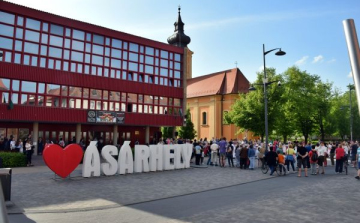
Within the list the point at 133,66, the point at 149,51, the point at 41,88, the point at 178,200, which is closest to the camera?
the point at 178,200

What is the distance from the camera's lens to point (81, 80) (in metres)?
32.9

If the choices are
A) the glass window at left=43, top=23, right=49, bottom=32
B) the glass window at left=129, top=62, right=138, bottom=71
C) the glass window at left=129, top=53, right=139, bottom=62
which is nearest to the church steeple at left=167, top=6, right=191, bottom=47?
the glass window at left=129, top=53, right=139, bottom=62

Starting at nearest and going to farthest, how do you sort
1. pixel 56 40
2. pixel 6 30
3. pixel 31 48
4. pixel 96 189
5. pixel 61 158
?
pixel 96 189, pixel 61 158, pixel 6 30, pixel 31 48, pixel 56 40

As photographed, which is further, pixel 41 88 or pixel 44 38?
pixel 44 38

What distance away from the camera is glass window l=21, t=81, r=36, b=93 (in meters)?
29.3

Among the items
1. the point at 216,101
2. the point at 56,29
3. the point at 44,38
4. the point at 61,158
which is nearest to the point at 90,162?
the point at 61,158

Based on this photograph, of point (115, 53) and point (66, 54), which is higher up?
point (115, 53)

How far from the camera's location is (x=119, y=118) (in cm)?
3566

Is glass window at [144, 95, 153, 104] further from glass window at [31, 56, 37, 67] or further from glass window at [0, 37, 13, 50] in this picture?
glass window at [0, 37, 13, 50]

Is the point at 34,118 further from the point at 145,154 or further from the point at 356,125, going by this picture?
the point at 356,125

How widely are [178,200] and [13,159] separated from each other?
13.9 m

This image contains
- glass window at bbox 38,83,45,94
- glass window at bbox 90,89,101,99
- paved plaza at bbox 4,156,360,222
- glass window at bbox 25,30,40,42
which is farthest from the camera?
glass window at bbox 90,89,101,99

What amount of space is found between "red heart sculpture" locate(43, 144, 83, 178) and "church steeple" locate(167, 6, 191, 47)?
49.9 meters

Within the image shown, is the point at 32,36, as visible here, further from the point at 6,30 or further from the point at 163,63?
the point at 163,63
